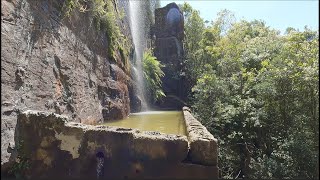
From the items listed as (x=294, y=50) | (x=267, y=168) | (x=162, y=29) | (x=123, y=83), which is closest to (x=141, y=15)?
(x=162, y=29)

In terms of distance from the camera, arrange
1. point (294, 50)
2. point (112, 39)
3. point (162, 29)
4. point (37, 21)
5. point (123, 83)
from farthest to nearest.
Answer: point (162, 29) < point (123, 83) < point (112, 39) < point (294, 50) < point (37, 21)

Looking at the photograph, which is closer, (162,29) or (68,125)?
(68,125)

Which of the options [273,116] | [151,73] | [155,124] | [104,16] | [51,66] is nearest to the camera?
[51,66]

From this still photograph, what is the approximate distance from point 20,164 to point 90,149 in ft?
2.76

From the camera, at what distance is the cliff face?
→ 3.43m

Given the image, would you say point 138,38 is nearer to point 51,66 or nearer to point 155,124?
point 155,124

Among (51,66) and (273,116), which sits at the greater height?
(51,66)

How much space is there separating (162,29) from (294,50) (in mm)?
17517

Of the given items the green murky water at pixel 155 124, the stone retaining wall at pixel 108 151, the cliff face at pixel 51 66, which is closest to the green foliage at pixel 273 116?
the green murky water at pixel 155 124

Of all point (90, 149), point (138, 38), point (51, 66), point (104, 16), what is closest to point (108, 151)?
point (90, 149)

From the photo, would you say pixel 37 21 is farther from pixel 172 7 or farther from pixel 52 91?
pixel 172 7

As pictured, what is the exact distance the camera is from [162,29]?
72.3ft

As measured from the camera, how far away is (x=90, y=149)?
128 inches

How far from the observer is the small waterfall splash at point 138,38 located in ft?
43.2
